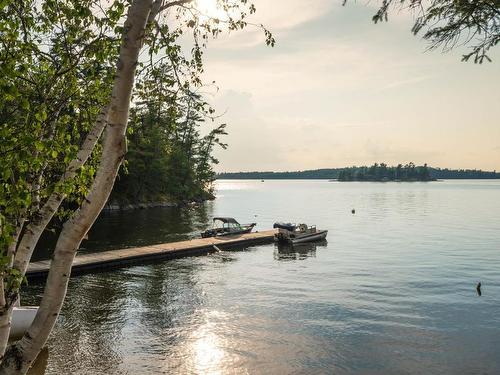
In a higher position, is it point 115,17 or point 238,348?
point 115,17

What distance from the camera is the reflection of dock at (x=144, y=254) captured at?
30145 millimetres

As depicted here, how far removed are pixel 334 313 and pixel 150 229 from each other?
38251mm

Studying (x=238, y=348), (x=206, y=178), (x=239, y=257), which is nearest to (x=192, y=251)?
(x=239, y=257)

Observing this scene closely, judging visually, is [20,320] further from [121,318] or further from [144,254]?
[144,254]

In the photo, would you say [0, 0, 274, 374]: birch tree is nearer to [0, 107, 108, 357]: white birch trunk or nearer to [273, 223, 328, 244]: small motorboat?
[0, 107, 108, 357]: white birch trunk

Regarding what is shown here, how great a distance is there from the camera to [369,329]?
2042 cm

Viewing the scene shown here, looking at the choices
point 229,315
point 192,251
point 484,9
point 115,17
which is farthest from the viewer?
point 192,251

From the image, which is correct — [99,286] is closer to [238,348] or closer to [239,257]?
[238,348]

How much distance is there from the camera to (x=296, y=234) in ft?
161

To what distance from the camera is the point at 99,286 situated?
2716cm

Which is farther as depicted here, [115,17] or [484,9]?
[484,9]

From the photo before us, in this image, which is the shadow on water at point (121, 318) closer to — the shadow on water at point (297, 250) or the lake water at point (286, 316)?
the lake water at point (286, 316)

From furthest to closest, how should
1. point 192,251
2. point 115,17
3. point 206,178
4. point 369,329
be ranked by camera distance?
point 206,178 < point 192,251 < point 369,329 < point 115,17

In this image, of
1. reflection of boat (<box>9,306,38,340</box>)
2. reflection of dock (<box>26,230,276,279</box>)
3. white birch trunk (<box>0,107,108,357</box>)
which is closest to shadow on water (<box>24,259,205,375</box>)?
reflection of boat (<box>9,306,38,340</box>)
